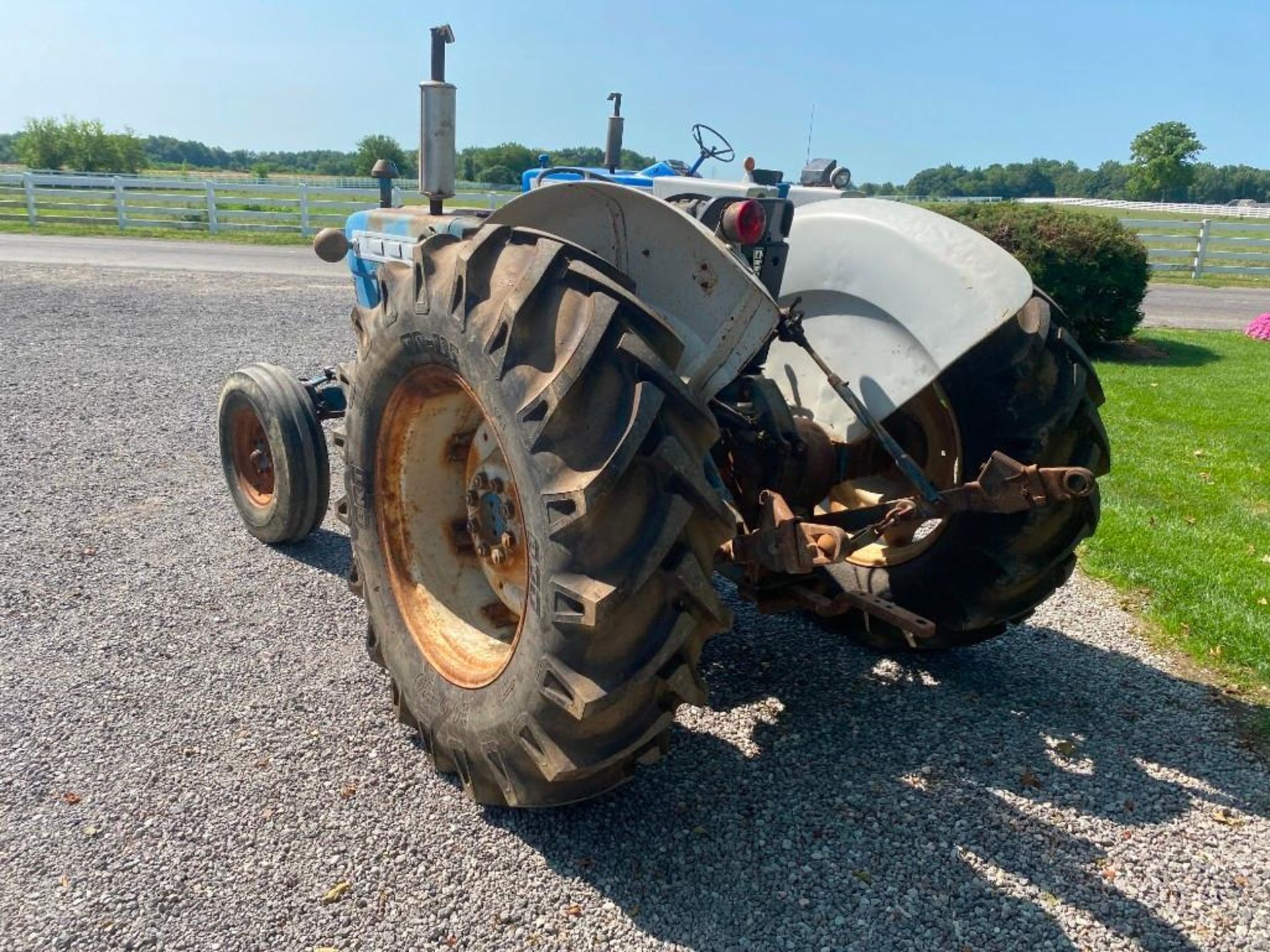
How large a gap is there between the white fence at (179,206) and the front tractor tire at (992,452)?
20510 mm

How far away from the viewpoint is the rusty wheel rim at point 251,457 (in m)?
4.84

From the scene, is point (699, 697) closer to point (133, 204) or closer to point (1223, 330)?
point (1223, 330)

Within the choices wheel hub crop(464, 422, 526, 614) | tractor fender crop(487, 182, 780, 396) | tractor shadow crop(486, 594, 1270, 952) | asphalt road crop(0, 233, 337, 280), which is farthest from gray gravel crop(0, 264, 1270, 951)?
asphalt road crop(0, 233, 337, 280)

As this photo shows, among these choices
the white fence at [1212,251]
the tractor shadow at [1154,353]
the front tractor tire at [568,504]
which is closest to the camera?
the front tractor tire at [568,504]

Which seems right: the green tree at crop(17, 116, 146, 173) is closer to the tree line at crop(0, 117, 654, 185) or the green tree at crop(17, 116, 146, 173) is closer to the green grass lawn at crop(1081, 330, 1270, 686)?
the tree line at crop(0, 117, 654, 185)

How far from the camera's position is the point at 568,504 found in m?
2.22

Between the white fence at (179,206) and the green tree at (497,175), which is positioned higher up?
the green tree at (497,175)

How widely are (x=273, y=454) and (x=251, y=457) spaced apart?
371 millimetres

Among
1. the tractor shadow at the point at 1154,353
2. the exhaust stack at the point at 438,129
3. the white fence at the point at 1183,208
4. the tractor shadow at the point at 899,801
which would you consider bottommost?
the tractor shadow at the point at 899,801

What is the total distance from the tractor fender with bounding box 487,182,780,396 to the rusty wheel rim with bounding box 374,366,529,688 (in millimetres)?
581

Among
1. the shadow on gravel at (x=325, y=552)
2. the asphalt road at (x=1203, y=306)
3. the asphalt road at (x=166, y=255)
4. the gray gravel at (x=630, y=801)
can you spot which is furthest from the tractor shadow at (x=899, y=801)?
the asphalt road at (x=166, y=255)

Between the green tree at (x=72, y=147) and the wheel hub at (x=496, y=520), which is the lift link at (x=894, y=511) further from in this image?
the green tree at (x=72, y=147)

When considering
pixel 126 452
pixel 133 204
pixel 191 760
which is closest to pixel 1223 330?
pixel 126 452

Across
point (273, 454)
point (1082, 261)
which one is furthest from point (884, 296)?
point (1082, 261)
